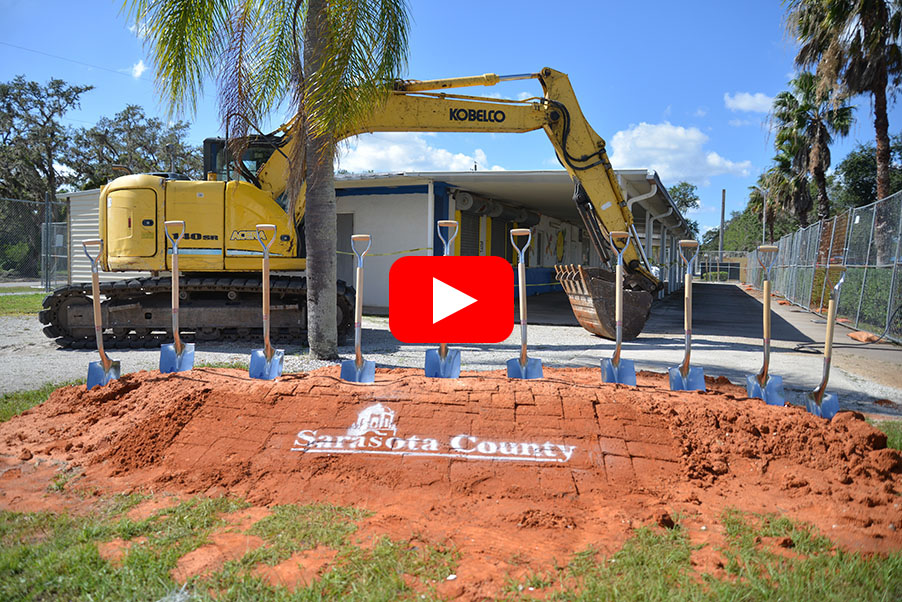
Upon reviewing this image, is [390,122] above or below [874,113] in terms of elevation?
below

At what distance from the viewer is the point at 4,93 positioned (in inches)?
1318

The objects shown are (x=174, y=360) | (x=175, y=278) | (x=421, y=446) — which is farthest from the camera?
(x=174, y=360)

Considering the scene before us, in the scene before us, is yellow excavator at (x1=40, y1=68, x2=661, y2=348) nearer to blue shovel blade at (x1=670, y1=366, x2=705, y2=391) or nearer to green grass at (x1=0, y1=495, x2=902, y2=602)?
blue shovel blade at (x1=670, y1=366, x2=705, y2=391)

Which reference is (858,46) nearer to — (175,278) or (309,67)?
(309,67)

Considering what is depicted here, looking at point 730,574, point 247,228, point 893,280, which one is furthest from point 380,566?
point 893,280

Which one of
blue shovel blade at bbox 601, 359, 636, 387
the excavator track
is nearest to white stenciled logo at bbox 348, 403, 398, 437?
blue shovel blade at bbox 601, 359, 636, 387

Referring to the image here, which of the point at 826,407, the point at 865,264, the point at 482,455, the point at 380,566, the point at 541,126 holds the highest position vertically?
the point at 541,126

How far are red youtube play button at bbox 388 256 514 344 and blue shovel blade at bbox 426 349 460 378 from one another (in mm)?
177

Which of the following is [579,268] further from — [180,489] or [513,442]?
[180,489]

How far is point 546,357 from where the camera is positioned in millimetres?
8898

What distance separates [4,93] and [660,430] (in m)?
41.4

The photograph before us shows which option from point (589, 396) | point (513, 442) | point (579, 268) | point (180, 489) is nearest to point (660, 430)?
point (589, 396)

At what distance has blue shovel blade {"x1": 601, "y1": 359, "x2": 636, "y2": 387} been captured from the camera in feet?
17.6

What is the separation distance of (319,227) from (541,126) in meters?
4.45
